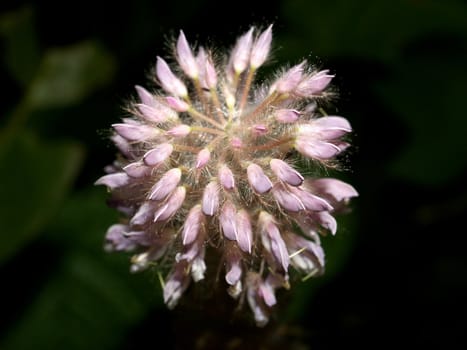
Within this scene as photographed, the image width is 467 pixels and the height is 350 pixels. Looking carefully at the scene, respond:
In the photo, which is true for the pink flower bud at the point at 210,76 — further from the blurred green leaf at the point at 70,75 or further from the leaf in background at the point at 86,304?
the blurred green leaf at the point at 70,75

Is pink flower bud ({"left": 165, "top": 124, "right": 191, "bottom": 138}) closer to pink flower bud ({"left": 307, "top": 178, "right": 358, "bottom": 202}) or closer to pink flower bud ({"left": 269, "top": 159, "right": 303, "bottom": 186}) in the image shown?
pink flower bud ({"left": 269, "top": 159, "right": 303, "bottom": 186})

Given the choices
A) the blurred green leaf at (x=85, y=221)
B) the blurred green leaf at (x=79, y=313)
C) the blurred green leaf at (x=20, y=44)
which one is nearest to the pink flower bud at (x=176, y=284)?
the blurred green leaf at (x=79, y=313)

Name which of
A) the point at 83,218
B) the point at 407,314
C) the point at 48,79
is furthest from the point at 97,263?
the point at 407,314

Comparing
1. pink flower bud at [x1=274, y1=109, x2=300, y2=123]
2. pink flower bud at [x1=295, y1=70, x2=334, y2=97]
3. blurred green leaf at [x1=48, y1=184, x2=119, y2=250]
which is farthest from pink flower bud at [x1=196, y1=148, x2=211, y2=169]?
blurred green leaf at [x1=48, y1=184, x2=119, y2=250]

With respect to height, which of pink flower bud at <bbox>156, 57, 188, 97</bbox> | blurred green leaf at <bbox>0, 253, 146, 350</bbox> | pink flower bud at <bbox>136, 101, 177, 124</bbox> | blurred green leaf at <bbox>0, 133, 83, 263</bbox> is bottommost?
blurred green leaf at <bbox>0, 253, 146, 350</bbox>

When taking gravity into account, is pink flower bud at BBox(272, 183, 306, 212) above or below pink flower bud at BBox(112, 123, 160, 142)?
below

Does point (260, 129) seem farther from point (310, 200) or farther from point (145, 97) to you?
point (145, 97)

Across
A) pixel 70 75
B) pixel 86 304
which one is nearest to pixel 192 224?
pixel 86 304
